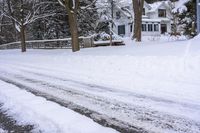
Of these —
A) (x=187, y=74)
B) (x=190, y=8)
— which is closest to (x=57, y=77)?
(x=187, y=74)

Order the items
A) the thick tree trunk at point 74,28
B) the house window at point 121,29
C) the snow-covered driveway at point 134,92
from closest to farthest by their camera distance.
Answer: the snow-covered driveway at point 134,92 < the thick tree trunk at point 74,28 < the house window at point 121,29

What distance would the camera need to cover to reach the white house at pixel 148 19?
183 feet

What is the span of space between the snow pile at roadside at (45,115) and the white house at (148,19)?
4416 cm

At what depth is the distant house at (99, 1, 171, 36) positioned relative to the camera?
183 ft

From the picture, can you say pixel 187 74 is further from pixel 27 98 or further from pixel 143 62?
pixel 27 98

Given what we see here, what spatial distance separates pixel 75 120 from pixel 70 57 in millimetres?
11547

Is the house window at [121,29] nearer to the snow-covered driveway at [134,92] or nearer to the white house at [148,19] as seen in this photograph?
the white house at [148,19]

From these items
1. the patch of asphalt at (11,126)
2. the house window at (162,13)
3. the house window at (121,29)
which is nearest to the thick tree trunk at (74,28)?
the patch of asphalt at (11,126)

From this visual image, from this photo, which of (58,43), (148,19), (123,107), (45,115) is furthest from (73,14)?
(148,19)

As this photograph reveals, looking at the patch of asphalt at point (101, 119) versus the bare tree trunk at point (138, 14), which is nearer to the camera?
the patch of asphalt at point (101, 119)

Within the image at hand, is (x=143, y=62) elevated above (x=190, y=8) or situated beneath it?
situated beneath

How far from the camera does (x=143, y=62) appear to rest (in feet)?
38.3

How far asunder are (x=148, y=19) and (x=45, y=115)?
54258 mm

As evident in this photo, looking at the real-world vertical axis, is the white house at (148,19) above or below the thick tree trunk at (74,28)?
above
